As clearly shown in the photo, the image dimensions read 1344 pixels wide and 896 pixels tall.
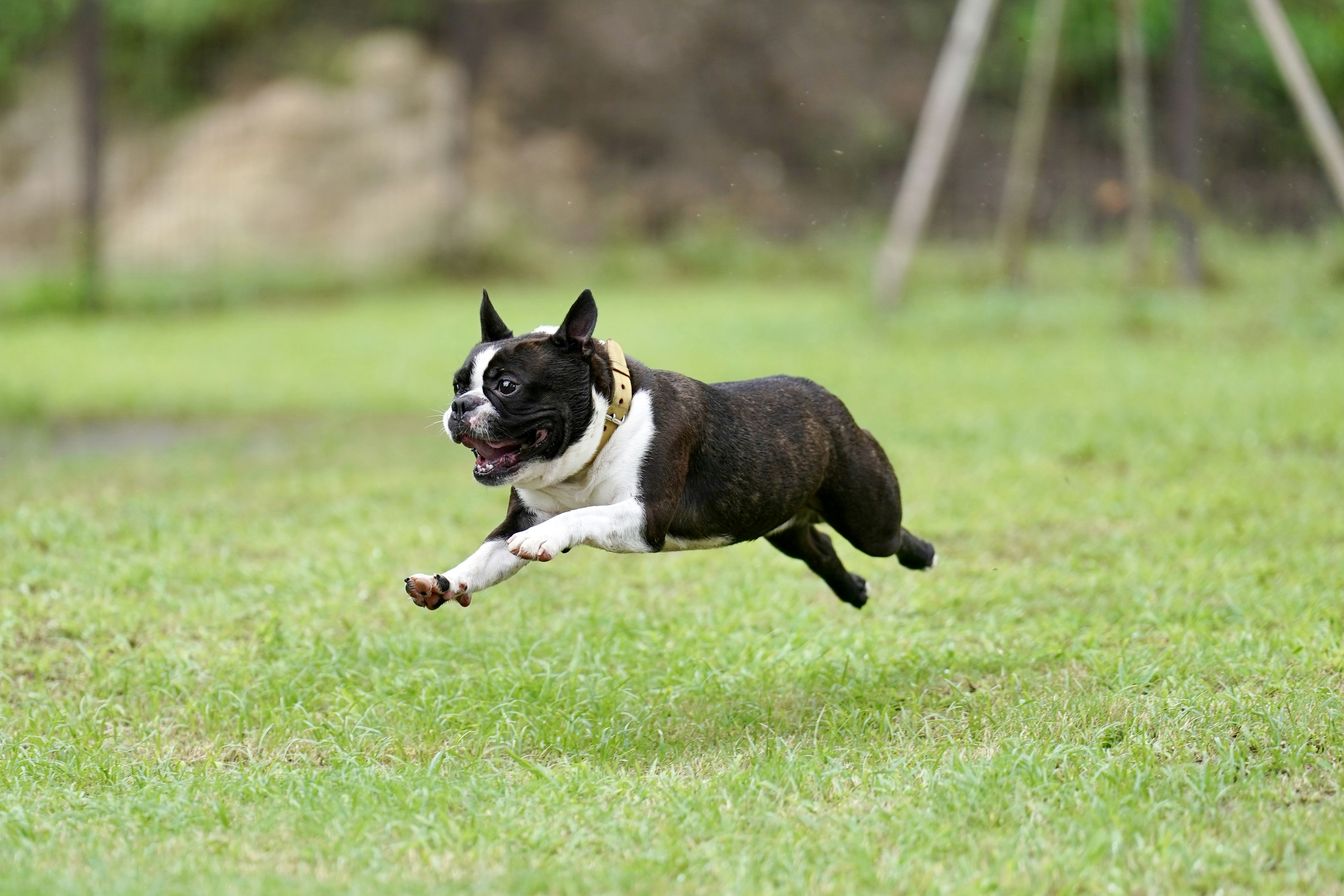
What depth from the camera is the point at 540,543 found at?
367 centimetres

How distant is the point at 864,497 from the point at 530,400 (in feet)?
3.80

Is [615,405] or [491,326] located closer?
[615,405]

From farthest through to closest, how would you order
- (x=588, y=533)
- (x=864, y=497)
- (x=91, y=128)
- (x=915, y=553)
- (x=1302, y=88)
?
(x=91, y=128) < (x=1302, y=88) < (x=915, y=553) < (x=864, y=497) < (x=588, y=533)

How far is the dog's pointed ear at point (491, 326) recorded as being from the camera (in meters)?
4.12

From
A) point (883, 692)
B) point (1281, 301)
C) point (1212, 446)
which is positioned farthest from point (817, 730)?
point (1281, 301)

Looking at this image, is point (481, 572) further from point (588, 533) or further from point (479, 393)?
point (479, 393)

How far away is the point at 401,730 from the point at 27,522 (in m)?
2.88

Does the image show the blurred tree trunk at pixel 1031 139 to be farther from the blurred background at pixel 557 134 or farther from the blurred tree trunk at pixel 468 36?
the blurred tree trunk at pixel 468 36

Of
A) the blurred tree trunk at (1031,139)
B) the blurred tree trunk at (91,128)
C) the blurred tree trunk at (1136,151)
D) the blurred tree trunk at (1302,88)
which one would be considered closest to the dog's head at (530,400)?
the blurred tree trunk at (1302,88)

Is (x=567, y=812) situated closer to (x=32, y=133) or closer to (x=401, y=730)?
(x=401, y=730)

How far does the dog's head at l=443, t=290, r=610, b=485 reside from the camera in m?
A: 3.89

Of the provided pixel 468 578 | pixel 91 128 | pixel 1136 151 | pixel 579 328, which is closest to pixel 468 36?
pixel 91 128

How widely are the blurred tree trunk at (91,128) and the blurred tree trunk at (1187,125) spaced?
10.2m

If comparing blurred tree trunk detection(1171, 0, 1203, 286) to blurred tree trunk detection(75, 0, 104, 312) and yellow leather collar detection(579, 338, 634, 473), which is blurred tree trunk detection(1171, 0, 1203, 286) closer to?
blurred tree trunk detection(75, 0, 104, 312)
